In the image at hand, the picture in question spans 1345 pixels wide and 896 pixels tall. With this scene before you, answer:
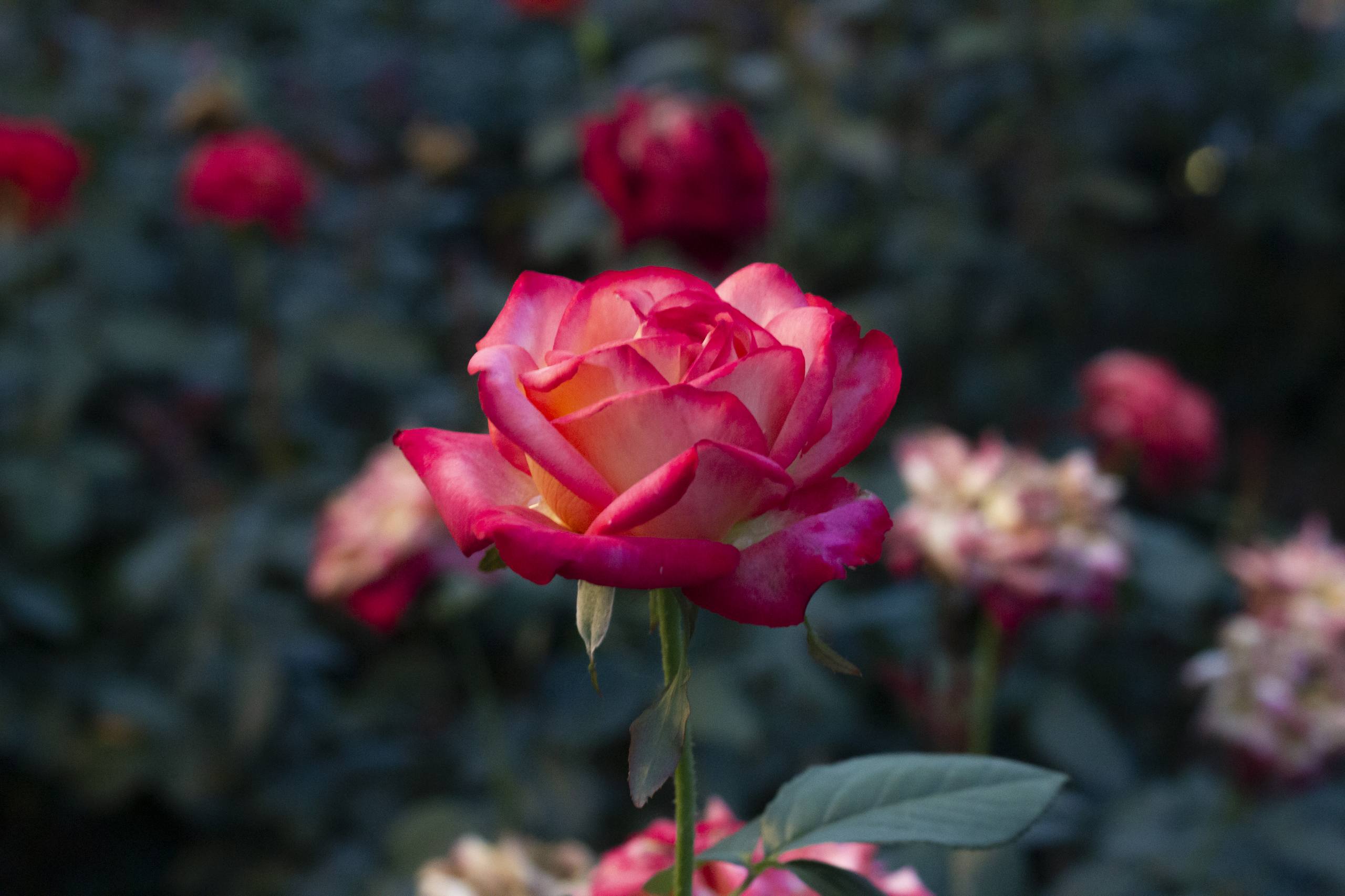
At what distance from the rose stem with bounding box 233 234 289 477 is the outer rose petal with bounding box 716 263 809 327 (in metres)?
1.44

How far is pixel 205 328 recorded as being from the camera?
192 centimetres

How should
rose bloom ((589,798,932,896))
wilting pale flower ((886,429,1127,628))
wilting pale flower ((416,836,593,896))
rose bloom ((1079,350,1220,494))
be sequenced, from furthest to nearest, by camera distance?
rose bloom ((1079,350,1220,494)), wilting pale flower ((886,429,1127,628)), wilting pale flower ((416,836,593,896)), rose bloom ((589,798,932,896))

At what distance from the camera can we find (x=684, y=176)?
1.30 meters

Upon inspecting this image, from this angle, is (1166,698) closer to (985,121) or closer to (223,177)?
(985,121)

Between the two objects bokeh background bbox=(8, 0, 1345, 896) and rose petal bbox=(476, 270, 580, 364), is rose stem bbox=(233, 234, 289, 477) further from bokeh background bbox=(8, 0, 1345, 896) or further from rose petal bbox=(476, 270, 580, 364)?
rose petal bbox=(476, 270, 580, 364)

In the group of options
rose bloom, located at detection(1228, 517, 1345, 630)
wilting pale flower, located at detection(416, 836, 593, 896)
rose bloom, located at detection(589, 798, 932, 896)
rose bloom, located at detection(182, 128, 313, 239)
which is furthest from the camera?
rose bloom, located at detection(182, 128, 313, 239)

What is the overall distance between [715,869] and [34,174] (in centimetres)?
169

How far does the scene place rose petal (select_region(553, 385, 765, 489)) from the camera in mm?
308

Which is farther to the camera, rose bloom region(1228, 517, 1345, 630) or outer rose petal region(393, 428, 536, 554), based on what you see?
rose bloom region(1228, 517, 1345, 630)

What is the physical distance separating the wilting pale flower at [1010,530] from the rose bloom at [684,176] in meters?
0.45

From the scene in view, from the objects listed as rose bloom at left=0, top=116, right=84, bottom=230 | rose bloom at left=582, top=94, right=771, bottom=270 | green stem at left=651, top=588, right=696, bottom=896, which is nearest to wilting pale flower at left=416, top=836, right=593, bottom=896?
green stem at left=651, top=588, right=696, bottom=896

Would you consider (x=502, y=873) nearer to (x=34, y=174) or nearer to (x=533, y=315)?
(x=533, y=315)

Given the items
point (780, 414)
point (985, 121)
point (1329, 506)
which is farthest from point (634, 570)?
point (1329, 506)

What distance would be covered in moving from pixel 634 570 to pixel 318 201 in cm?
212
